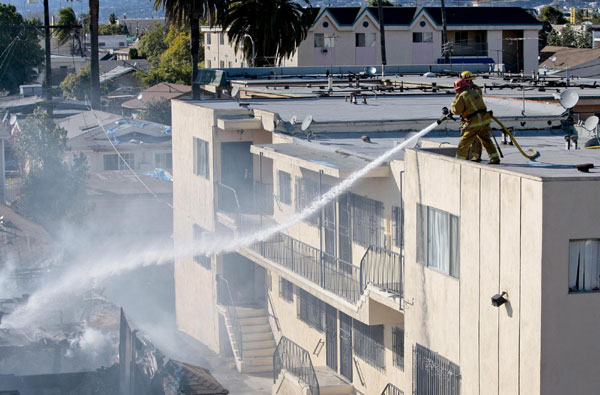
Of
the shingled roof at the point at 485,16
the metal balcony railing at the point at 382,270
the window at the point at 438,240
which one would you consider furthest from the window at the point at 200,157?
the shingled roof at the point at 485,16

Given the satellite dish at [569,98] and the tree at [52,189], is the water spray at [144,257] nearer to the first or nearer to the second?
the satellite dish at [569,98]

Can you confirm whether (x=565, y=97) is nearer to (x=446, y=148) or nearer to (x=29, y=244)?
(x=446, y=148)

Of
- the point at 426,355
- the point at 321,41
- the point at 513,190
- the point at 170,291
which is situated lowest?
the point at 170,291

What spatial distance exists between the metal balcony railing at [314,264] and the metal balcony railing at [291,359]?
6.22 feet

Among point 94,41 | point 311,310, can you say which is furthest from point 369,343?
point 94,41

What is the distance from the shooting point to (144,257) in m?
45.7

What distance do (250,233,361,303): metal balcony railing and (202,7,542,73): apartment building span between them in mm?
39556

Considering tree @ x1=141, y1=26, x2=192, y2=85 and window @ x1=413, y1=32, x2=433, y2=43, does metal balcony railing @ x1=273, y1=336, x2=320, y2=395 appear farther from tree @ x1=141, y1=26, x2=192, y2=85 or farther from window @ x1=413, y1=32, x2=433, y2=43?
tree @ x1=141, y1=26, x2=192, y2=85

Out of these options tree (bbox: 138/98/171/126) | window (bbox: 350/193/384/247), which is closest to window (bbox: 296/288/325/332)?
window (bbox: 350/193/384/247)

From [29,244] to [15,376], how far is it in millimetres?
19064

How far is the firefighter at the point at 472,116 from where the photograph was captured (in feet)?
53.4

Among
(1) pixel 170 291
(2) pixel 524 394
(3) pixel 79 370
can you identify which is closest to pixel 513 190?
(2) pixel 524 394

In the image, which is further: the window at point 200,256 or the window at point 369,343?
the window at point 200,256

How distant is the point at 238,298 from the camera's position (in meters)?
30.2
